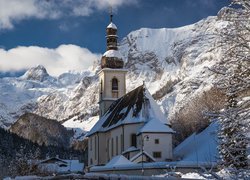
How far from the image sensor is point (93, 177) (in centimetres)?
830

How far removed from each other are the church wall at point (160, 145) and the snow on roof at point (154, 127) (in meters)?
0.36

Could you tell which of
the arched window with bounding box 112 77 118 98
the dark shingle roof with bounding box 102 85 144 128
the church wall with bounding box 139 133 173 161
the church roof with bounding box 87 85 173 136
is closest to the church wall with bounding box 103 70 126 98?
the arched window with bounding box 112 77 118 98

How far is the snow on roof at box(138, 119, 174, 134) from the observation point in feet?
153

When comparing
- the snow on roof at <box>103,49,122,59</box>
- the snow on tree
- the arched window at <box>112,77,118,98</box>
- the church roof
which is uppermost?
the snow on roof at <box>103,49,122,59</box>

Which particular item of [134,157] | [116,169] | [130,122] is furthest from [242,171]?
[130,122]

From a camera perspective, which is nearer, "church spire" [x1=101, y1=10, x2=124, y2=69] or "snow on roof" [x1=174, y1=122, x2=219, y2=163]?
"snow on roof" [x1=174, y1=122, x2=219, y2=163]

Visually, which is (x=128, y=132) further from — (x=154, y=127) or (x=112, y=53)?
(x=112, y=53)

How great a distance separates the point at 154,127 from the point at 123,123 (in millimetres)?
4071

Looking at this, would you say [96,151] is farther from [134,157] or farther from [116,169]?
[116,169]

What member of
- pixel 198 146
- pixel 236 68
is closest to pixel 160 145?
pixel 198 146

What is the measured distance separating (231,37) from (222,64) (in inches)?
27.5

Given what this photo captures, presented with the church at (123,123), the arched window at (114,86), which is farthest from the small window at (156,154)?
the arched window at (114,86)

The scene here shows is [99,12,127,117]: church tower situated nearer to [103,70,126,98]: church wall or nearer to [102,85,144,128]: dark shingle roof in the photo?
[103,70,126,98]: church wall

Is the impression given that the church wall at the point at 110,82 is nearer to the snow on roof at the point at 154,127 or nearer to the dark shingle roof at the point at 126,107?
the dark shingle roof at the point at 126,107
